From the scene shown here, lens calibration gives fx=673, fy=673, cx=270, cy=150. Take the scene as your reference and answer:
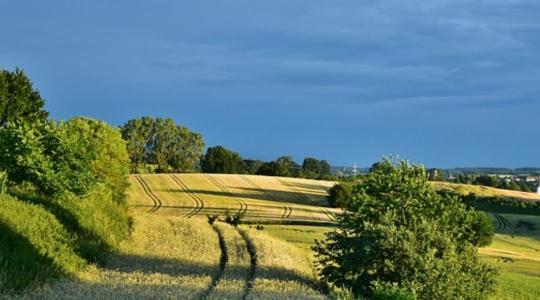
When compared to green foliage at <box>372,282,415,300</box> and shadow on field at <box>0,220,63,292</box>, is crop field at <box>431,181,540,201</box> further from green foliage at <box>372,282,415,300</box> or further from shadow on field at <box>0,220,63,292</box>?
shadow on field at <box>0,220,63,292</box>

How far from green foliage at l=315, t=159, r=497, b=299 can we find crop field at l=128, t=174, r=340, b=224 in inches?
1552

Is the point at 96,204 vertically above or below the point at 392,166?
below

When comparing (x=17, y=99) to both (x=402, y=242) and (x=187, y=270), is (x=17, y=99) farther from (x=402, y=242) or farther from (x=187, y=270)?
(x=402, y=242)

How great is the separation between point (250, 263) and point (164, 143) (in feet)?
344

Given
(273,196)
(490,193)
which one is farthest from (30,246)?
(490,193)

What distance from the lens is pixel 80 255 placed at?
74.0ft

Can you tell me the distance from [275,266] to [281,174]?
334 ft

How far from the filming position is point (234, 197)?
83875mm

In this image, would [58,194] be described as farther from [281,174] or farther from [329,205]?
[281,174]

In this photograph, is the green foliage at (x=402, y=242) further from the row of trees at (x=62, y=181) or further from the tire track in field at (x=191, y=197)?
the tire track in field at (x=191, y=197)

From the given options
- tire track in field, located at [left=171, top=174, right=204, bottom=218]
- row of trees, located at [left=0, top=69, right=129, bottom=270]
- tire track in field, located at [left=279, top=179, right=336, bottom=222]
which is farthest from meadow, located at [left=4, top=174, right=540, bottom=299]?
row of trees, located at [left=0, top=69, right=129, bottom=270]

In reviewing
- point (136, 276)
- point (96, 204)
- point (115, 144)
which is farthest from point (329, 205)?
point (136, 276)

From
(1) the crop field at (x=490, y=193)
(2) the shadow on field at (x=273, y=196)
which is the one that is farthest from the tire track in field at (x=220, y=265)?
(1) the crop field at (x=490, y=193)

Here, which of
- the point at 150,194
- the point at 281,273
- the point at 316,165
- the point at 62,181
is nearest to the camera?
the point at 281,273
